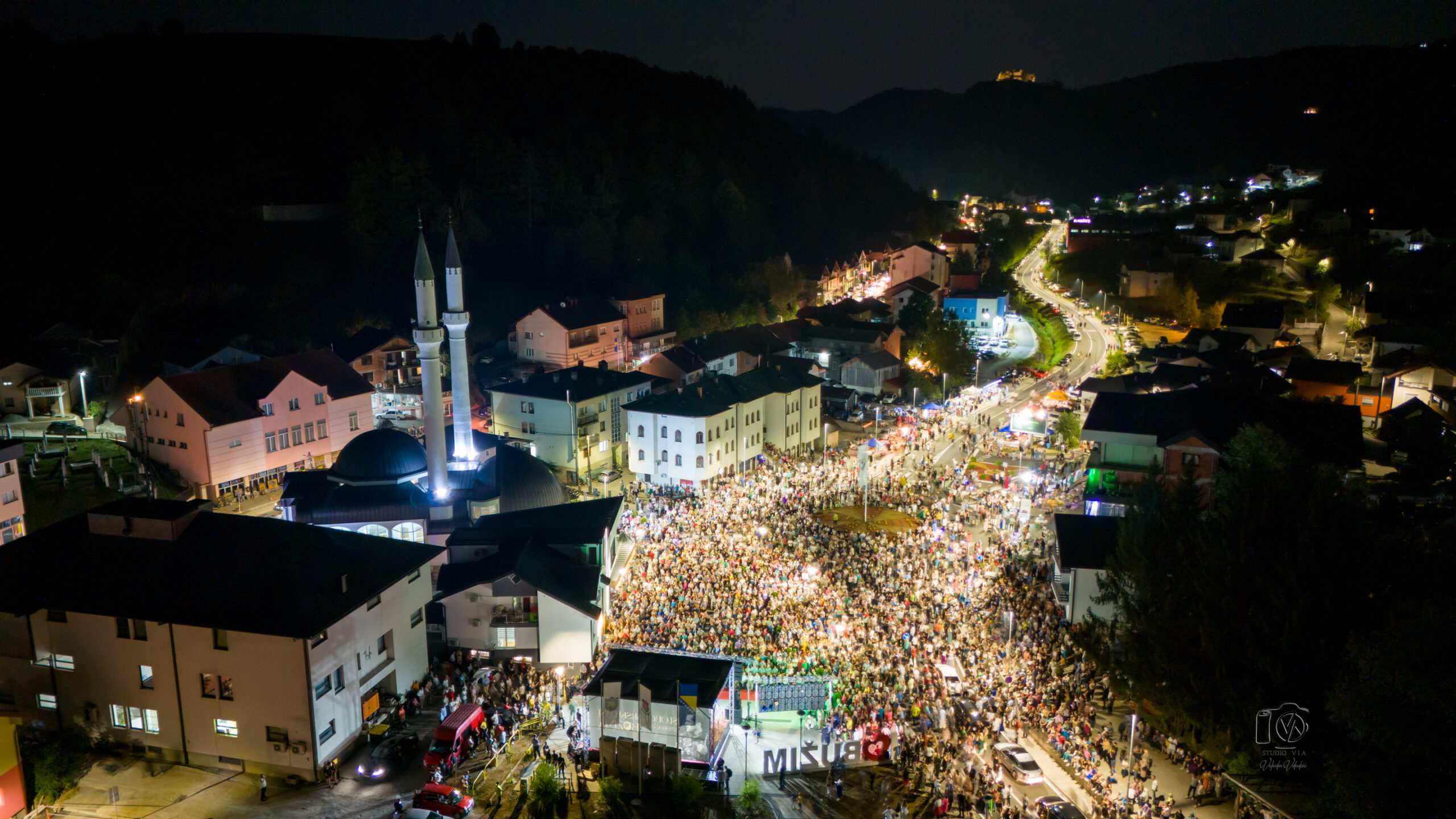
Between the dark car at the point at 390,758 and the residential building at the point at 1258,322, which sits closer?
the dark car at the point at 390,758

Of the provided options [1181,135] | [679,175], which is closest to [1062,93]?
[1181,135]

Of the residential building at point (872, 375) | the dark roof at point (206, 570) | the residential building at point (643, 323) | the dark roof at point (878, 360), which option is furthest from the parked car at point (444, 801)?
the residential building at point (643, 323)

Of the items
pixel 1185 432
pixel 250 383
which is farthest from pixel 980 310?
pixel 250 383

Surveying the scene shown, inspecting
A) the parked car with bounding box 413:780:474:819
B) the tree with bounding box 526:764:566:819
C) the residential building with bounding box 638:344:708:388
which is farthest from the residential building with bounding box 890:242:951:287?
the parked car with bounding box 413:780:474:819

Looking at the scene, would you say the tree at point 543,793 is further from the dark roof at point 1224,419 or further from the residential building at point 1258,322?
the residential building at point 1258,322

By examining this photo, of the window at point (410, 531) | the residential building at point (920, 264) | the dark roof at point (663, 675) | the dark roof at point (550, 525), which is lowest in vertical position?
the window at point (410, 531)

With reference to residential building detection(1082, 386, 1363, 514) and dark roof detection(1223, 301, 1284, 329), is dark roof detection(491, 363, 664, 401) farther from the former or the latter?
dark roof detection(1223, 301, 1284, 329)

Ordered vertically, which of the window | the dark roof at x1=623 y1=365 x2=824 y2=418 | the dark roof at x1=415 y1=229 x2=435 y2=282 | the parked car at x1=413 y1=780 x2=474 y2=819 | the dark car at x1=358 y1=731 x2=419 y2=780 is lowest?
the dark car at x1=358 y1=731 x2=419 y2=780
